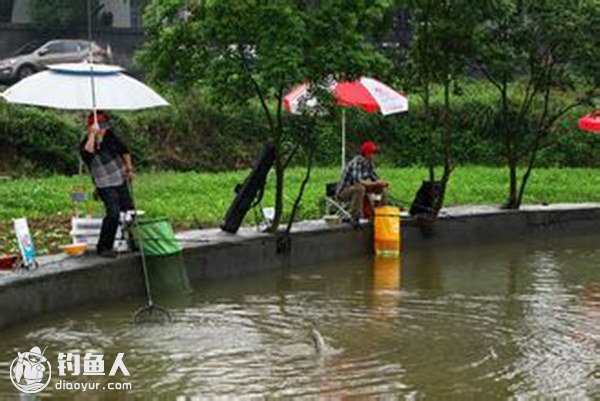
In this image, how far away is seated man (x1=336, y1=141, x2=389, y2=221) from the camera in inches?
629

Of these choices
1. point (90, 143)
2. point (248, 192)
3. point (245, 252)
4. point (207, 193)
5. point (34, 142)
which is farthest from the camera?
point (34, 142)

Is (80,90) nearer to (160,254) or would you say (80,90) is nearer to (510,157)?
(160,254)

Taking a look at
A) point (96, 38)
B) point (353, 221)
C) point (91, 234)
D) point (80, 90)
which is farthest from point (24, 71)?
point (91, 234)

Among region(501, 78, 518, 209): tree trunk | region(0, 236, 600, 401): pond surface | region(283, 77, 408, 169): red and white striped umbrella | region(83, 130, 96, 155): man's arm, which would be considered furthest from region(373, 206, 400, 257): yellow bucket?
region(83, 130, 96, 155): man's arm

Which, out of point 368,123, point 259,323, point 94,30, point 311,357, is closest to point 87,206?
point 259,323

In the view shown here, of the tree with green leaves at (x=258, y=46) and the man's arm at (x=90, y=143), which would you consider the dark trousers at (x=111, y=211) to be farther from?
the tree with green leaves at (x=258, y=46)

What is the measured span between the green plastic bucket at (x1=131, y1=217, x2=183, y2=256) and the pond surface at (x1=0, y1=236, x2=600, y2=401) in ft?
A: 1.84

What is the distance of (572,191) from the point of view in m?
22.8

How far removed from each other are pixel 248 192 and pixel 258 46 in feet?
6.03

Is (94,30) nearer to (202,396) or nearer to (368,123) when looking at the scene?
(368,123)

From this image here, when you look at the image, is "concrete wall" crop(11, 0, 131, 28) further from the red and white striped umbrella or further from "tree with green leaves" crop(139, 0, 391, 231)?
"tree with green leaves" crop(139, 0, 391, 231)

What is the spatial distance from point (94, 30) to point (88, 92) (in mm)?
32206

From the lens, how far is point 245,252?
14.0m

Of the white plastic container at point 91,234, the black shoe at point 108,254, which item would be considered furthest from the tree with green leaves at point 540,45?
the black shoe at point 108,254
